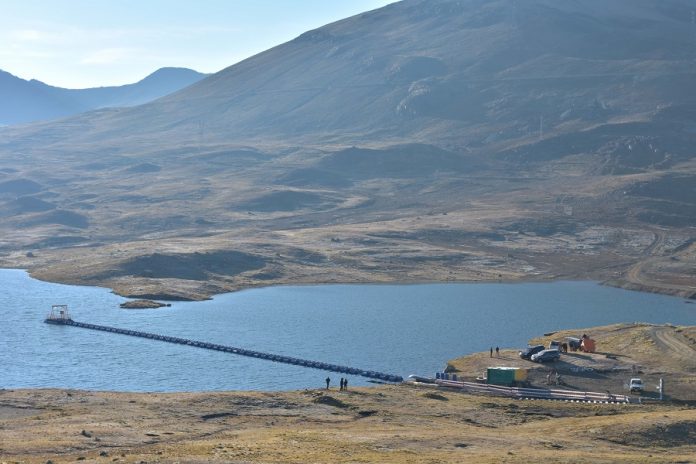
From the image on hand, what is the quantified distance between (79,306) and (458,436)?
116 meters

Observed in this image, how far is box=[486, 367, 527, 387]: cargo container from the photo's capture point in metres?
95.5

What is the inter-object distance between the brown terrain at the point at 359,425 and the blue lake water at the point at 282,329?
59.7ft

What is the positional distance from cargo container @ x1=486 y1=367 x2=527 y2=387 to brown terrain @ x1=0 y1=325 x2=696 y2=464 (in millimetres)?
4679

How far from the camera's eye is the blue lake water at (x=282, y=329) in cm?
11244

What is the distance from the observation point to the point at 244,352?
12719cm

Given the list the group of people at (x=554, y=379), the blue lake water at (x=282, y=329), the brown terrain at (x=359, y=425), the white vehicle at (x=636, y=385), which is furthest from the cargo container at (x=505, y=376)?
the blue lake water at (x=282, y=329)

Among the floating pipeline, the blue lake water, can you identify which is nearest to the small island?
the blue lake water

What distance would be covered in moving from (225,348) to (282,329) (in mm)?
Result: 18496

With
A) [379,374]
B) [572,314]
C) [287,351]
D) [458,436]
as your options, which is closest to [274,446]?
[458,436]

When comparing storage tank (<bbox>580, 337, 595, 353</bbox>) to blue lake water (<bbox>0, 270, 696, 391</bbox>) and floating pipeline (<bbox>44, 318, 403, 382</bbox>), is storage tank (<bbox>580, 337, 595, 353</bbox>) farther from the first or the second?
floating pipeline (<bbox>44, 318, 403, 382</bbox>)

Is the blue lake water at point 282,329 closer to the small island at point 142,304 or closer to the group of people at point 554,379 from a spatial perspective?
the small island at point 142,304

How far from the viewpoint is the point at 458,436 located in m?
69.4

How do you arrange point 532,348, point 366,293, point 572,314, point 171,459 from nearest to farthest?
point 171,459 < point 532,348 < point 572,314 < point 366,293

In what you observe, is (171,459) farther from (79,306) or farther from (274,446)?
(79,306)
